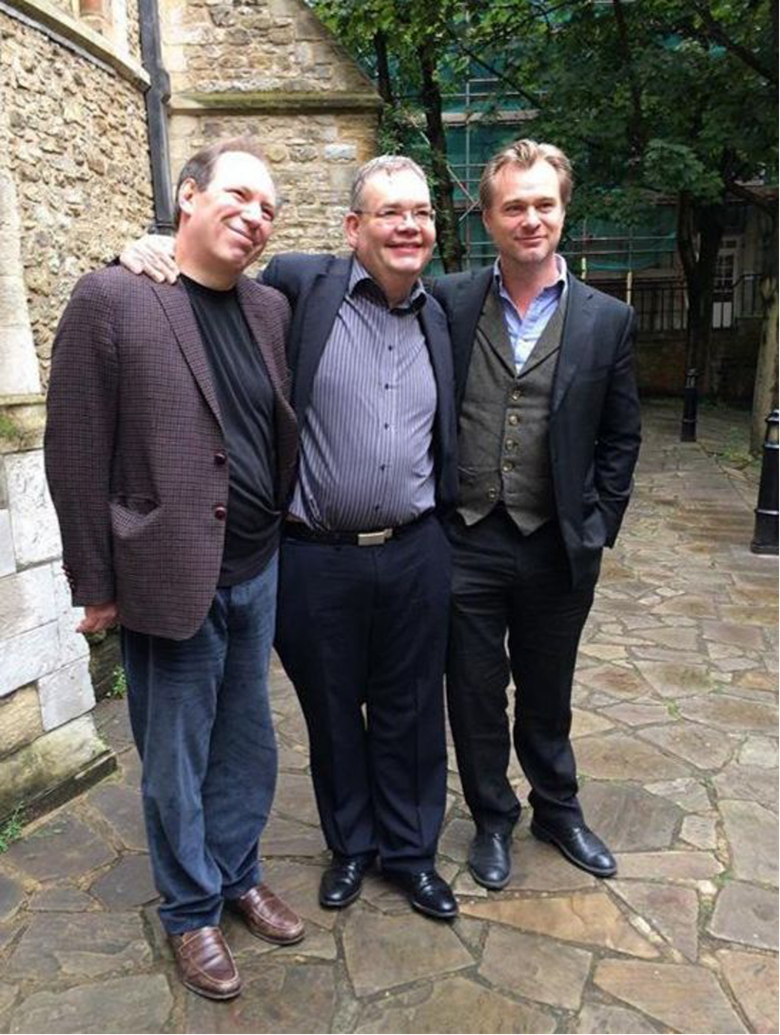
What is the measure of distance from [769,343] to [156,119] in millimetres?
7965

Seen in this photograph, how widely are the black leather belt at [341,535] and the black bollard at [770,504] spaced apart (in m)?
5.35

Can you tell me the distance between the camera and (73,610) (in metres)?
3.43

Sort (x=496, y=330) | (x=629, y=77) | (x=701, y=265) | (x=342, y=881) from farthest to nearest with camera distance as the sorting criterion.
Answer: (x=701, y=265) < (x=629, y=77) < (x=342, y=881) < (x=496, y=330)

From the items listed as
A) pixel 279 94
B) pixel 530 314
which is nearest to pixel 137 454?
pixel 530 314

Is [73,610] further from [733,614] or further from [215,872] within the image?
[733,614]

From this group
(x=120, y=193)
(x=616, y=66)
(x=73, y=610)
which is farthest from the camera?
(x=616, y=66)

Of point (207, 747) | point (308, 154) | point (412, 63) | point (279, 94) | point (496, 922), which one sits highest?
point (412, 63)

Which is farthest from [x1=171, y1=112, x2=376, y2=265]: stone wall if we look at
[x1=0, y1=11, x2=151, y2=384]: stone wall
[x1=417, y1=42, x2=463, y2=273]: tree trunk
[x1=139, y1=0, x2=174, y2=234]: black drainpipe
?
[x1=417, y1=42, x2=463, y2=273]: tree trunk

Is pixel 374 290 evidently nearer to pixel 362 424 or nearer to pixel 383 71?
pixel 362 424

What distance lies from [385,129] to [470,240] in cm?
810

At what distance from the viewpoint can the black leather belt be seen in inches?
95.1

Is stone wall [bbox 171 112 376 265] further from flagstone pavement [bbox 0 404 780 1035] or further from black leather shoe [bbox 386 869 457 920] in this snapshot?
black leather shoe [bbox 386 869 457 920]

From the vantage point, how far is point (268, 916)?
2551mm

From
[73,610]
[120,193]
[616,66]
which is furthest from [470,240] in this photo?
[73,610]
